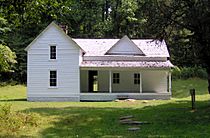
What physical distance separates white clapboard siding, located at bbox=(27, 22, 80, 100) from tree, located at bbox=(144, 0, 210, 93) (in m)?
11.4

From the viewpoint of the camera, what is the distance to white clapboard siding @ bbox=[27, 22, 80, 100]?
3322cm

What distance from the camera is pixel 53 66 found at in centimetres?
3341

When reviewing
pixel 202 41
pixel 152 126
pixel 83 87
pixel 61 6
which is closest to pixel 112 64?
pixel 83 87

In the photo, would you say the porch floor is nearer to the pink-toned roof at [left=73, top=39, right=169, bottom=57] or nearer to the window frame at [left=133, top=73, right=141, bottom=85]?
the window frame at [left=133, top=73, right=141, bottom=85]

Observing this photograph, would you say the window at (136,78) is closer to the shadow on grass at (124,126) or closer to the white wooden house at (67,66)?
the white wooden house at (67,66)

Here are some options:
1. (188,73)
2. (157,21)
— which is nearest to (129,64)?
(157,21)

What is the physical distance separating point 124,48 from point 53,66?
7087 mm

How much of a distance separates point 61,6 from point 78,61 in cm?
2105

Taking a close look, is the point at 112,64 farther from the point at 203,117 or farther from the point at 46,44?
the point at 203,117

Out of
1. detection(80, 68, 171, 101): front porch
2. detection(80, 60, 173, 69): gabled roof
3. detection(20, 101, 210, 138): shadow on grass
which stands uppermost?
detection(80, 60, 173, 69): gabled roof

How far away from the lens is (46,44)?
33.4m

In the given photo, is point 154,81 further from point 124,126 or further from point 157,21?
point 124,126

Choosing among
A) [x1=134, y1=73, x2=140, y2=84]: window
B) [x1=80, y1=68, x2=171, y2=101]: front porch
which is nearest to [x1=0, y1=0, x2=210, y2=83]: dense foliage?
[x1=80, y1=68, x2=171, y2=101]: front porch

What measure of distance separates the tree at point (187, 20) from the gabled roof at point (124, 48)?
11.8 metres
